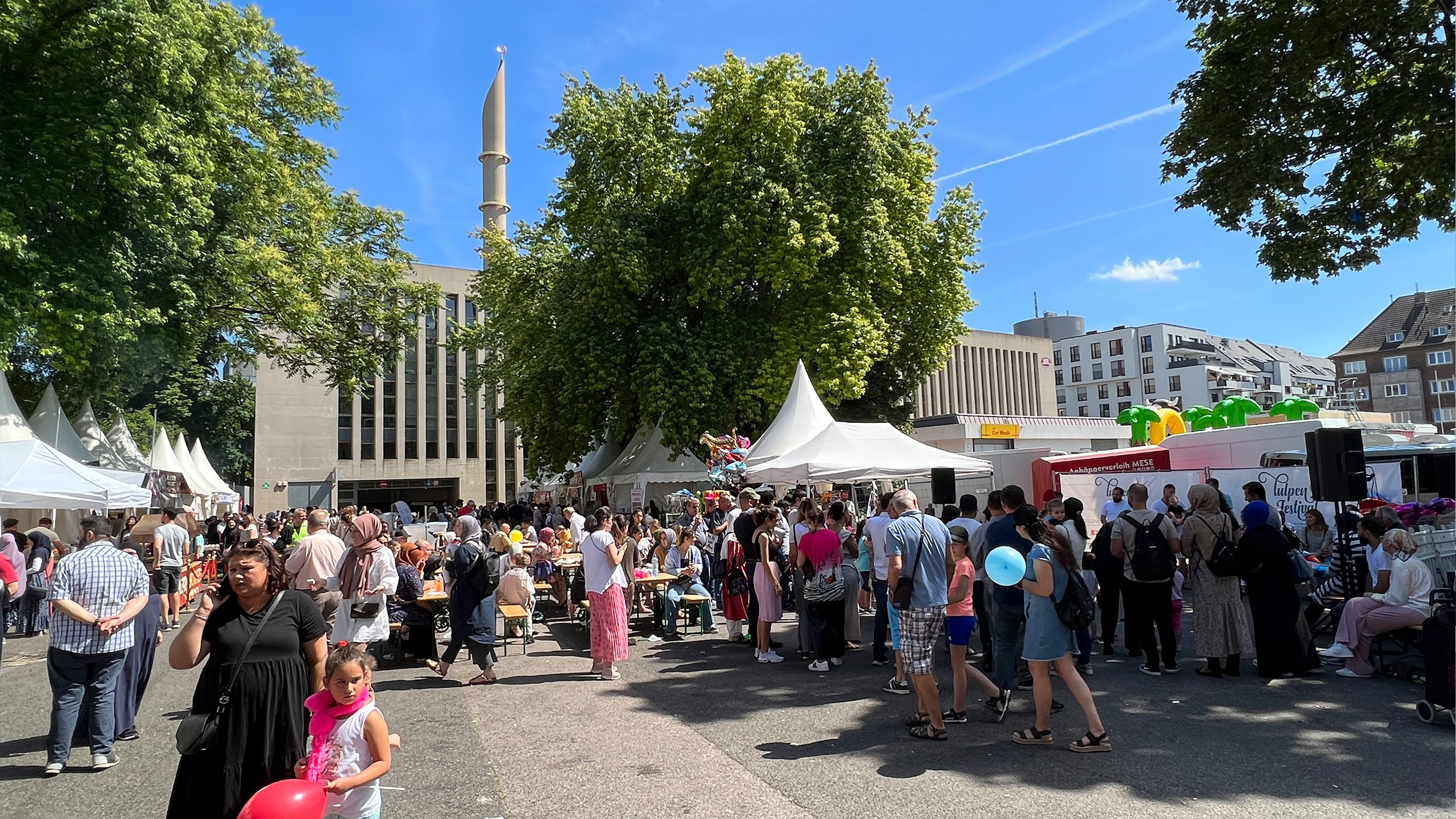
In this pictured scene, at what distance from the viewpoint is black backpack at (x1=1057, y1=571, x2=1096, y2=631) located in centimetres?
571

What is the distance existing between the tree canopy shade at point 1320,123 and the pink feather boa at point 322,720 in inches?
529

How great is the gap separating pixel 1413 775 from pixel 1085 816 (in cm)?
222

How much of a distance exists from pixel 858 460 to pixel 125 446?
18.5 meters

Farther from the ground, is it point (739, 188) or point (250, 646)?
point (739, 188)

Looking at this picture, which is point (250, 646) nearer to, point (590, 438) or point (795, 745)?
point (795, 745)

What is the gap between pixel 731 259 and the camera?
22.1 meters

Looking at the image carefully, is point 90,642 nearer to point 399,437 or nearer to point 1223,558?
point 1223,558

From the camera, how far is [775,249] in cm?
2166

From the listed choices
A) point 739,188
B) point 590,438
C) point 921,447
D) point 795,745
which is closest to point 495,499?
point 590,438

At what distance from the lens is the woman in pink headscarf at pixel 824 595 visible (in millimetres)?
8664

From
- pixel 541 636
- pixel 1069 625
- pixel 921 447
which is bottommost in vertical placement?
pixel 541 636

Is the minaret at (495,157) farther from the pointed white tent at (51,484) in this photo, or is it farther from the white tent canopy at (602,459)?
the pointed white tent at (51,484)

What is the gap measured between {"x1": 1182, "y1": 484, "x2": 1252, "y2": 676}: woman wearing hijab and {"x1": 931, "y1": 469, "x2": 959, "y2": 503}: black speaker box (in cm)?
540

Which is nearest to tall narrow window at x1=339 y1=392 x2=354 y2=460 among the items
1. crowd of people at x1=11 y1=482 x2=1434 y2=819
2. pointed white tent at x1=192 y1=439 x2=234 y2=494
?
pointed white tent at x1=192 y1=439 x2=234 y2=494
